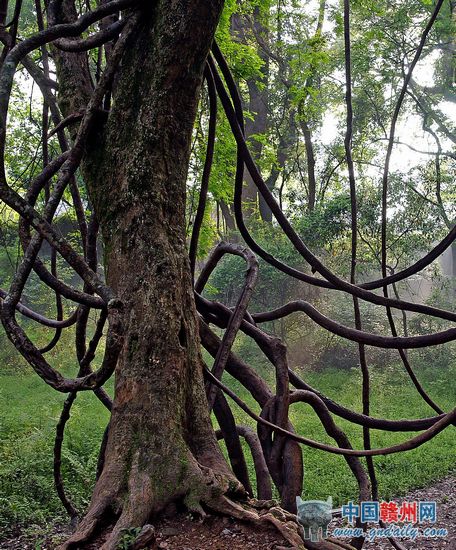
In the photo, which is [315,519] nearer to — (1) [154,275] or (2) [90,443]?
(1) [154,275]

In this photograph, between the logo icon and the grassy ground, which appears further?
the grassy ground

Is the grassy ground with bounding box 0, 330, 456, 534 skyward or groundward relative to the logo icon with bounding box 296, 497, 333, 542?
groundward

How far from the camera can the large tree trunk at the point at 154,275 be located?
3.18ft

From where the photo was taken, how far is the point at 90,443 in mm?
4871

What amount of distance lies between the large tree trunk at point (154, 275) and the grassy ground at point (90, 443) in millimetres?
2777

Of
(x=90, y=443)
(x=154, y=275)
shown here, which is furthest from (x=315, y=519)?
(x=90, y=443)

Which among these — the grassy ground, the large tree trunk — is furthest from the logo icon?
the grassy ground

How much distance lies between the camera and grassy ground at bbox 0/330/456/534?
12.6 feet

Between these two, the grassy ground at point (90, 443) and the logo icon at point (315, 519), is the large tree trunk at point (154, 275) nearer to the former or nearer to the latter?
the logo icon at point (315, 519)

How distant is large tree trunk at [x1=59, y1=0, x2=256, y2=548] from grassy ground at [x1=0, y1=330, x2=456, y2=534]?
2777 millimetres

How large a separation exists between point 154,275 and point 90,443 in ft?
13.7

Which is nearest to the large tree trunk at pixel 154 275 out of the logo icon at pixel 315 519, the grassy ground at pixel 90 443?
the logo icon at pixel 315 519

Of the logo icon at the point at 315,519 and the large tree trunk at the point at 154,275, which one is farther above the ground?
the large tree trunk at the point at 154,275

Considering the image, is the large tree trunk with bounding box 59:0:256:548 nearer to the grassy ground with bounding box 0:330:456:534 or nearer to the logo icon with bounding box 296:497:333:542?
the logo icon with bounding box 296:497:333:542
